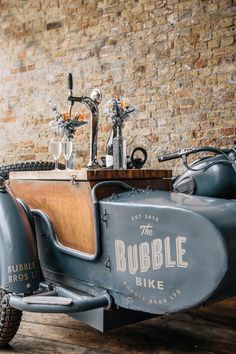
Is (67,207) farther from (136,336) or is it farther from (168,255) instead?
(136,336)

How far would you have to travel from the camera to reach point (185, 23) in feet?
14.0

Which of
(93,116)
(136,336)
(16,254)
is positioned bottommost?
(136,336)

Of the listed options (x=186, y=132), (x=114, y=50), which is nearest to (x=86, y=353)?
(x=186, y=132)

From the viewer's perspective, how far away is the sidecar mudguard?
1.74 m

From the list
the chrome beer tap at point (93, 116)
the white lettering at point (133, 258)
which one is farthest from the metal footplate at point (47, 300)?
the chrome beer tap at point (93, 116)

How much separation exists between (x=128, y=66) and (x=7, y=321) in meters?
3.37

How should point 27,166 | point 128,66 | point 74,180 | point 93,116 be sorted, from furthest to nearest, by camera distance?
1. point 128,66
2. point 27,166
3. point 93,116
4. point 74,180

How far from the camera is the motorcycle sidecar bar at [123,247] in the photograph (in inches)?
50.0

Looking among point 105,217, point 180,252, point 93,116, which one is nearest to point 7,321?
point 105,217

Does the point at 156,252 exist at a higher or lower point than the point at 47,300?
higher

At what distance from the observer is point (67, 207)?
1.82m

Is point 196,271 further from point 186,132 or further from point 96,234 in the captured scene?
point 186,132

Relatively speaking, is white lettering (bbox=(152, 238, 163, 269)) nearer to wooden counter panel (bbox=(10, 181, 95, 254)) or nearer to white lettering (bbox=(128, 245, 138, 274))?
white lettering (bbox=(128, 245, 138, 274))

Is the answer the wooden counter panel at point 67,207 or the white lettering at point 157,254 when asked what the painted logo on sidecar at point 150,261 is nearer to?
the white lettering at point 157,254
